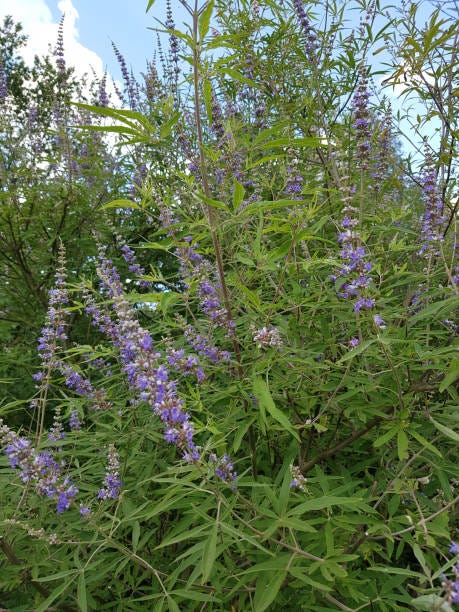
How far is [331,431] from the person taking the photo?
9.14 feet

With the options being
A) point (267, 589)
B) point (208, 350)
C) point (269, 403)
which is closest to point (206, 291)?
point (208, 350)

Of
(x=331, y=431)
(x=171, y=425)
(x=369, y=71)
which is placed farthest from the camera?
(x=369, y=71)

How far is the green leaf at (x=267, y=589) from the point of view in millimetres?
1713

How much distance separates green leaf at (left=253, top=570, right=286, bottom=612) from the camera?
67.4 inches

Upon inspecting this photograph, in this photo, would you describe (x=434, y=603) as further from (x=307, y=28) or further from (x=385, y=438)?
(x=307, y=28)

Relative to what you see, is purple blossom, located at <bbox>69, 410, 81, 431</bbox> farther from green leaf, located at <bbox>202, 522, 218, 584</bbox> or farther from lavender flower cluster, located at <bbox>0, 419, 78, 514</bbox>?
green leaf, located at <bbox>202, 522, 218, 584</bbox>

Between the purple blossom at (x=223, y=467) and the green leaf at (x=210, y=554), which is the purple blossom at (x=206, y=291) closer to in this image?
the purple blossom at (x=223, y=467)

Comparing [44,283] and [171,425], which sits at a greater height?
[44,283]

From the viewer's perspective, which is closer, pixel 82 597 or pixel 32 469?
pixel 82 597

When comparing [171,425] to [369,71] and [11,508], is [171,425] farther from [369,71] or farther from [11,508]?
[369,71]

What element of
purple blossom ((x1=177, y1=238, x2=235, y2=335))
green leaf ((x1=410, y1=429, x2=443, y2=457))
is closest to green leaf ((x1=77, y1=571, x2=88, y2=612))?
purple blossom ((x1=177, y1=238, x2=235, y2=335))

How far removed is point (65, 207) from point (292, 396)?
3.89 meters

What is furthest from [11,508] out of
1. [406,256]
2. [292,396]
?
[406,256]

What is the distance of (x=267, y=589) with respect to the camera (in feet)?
5.89
